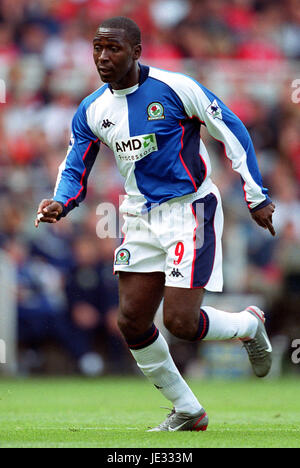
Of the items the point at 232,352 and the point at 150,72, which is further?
the point at 232,352

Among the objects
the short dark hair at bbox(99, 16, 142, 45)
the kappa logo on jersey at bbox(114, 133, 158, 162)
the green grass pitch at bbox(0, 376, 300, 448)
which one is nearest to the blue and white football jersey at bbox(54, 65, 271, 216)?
the kappa logo on jersey at bbox(114, 133, 158, 162)

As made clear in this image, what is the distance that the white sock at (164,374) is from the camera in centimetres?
556

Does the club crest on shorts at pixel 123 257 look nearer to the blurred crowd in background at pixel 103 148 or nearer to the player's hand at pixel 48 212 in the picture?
the player's hand at pixel 48 212

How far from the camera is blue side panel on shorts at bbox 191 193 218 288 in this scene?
538cm

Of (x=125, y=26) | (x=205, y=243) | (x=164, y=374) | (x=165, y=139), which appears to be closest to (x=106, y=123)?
(x=165, y=139)

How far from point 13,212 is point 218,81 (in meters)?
3.42

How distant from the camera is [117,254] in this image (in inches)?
220

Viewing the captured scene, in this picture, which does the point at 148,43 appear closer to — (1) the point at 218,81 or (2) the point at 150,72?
(1) the point at 218,81

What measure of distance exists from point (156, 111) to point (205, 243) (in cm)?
84

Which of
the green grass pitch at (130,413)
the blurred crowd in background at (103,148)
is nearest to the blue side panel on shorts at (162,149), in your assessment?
the green grass pitch at (130,413)

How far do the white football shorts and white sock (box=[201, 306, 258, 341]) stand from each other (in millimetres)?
170

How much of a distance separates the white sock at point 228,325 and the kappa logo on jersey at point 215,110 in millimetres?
1162

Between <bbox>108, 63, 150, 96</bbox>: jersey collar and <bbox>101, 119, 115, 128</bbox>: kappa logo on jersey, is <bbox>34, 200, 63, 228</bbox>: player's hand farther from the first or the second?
<bbox>108, 63, 150, 96</bbox>: jersey collar
